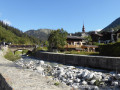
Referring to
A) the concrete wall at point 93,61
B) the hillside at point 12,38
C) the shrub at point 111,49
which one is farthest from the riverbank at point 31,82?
the hillside at point 12,38

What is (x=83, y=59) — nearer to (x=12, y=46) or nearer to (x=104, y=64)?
(x=104, y=64)

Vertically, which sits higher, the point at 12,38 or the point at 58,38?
the point at 12,38

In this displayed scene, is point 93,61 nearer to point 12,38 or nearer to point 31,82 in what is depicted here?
point 31,82

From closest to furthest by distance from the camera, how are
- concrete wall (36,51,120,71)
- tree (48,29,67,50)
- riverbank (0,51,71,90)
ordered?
riverbank (0,51,71,90), concrete wall (36,51,120,71), tree (48,29,67,50)

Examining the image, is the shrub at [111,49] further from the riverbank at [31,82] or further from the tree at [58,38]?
the riverbank at [31,82]

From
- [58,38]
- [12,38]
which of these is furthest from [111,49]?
[12,38]

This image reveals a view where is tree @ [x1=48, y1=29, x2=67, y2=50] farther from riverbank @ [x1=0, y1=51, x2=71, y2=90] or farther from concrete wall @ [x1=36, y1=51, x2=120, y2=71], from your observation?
riverbank @ [x1=0, y1=51, x2=71, y2=90]

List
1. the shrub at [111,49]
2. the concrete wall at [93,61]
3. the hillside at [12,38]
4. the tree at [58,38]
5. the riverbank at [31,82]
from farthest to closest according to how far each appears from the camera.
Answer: the hillside at [12,38], the tree at [58,38], the shrub at [111,49], the concrete wall at [93,61], the riverbank at [31,82]

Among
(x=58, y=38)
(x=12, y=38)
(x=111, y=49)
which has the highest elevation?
(x=12, y=38)

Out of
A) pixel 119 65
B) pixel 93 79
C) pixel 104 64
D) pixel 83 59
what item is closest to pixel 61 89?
pixel 93 79

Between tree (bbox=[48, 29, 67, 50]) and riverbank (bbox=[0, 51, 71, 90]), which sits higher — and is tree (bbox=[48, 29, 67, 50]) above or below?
above

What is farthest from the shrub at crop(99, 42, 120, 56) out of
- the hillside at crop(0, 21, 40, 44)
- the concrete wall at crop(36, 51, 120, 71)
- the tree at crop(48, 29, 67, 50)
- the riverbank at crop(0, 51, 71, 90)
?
the hillside at crop(0, 21, 40, 44)

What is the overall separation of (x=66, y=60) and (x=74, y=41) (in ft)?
70.8

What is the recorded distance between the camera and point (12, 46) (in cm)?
4431
